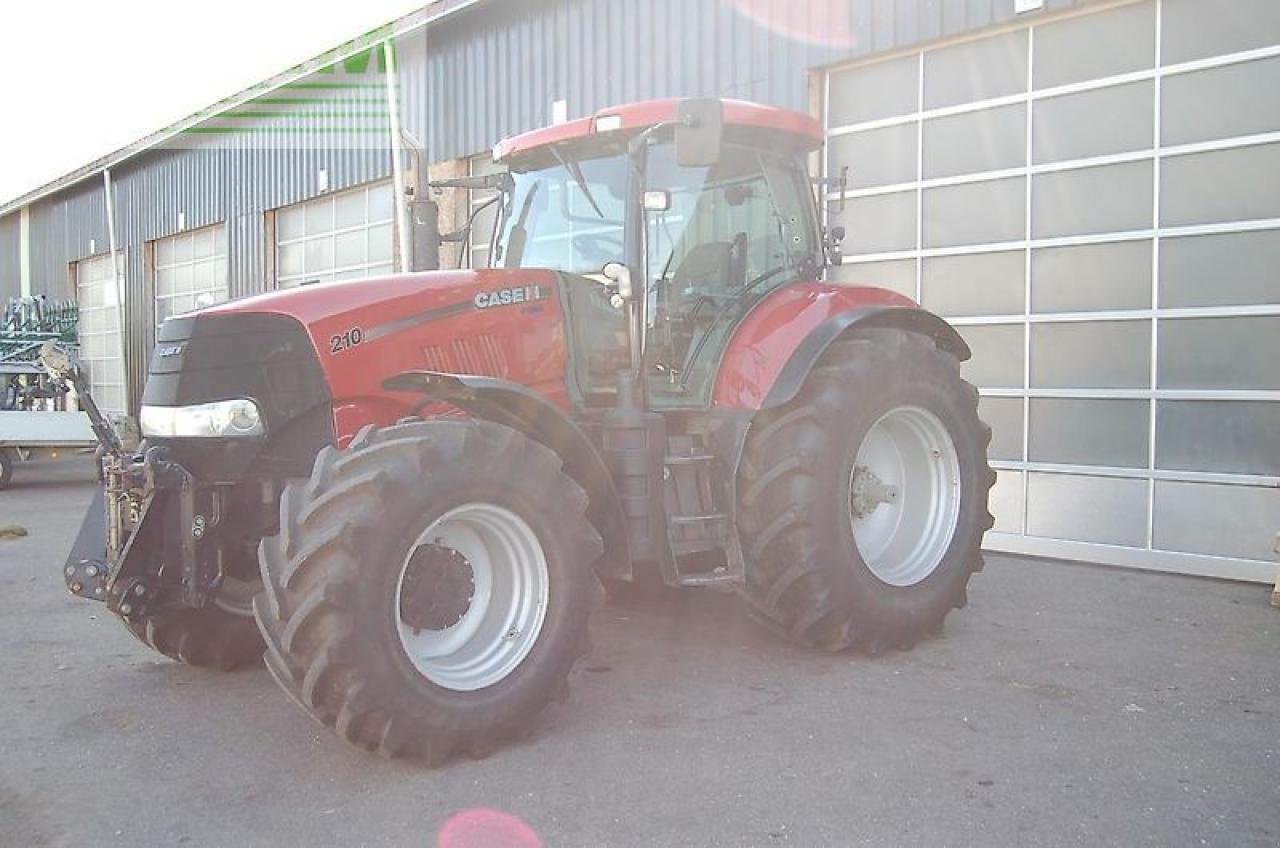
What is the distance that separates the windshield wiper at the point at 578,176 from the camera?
5.01 metres

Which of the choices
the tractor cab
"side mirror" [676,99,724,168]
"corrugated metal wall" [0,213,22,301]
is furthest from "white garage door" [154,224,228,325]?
"side mirror" [676,99,724,168]

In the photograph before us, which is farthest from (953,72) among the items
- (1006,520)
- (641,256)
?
(641,256)

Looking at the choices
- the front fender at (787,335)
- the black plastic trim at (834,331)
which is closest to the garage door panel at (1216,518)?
the black plastic trim at (834,331)

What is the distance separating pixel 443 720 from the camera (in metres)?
3.61

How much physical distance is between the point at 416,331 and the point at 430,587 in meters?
1.04

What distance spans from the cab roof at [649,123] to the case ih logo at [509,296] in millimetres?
823

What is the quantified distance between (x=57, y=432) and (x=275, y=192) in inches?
192

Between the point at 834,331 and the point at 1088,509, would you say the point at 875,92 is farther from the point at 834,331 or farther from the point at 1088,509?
the point at 834,331

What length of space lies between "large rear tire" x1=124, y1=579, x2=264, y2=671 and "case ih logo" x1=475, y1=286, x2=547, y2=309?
5.18ft

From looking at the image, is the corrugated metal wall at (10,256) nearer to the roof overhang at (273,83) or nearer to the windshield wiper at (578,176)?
the roof overhang at (273,83)

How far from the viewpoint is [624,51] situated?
10586 millimetres

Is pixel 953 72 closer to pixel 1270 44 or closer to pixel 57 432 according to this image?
pixel 1270 44

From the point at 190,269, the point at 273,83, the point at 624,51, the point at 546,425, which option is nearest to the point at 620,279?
the point at 546,425

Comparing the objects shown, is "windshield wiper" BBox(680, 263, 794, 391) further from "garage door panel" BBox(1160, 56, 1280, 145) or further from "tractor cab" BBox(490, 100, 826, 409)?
"garage door panel" BBox(1160, 56, 1280, 145)
